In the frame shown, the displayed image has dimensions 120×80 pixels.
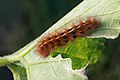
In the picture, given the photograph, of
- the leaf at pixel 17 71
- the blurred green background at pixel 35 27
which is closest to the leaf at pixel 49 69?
the leaf at pixel 17 71

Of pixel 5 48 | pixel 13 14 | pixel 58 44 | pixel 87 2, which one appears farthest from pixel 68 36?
pixel 13 14

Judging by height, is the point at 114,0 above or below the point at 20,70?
above

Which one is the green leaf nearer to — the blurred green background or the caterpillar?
the caterpillar

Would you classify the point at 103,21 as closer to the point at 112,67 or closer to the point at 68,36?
the point at 68,36

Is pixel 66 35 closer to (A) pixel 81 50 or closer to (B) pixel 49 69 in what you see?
(A) pixel 81 50

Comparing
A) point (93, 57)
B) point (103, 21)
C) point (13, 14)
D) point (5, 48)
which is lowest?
point (93, 57)

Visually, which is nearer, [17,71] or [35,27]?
[17,71]

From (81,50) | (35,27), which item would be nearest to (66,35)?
(81,50)
